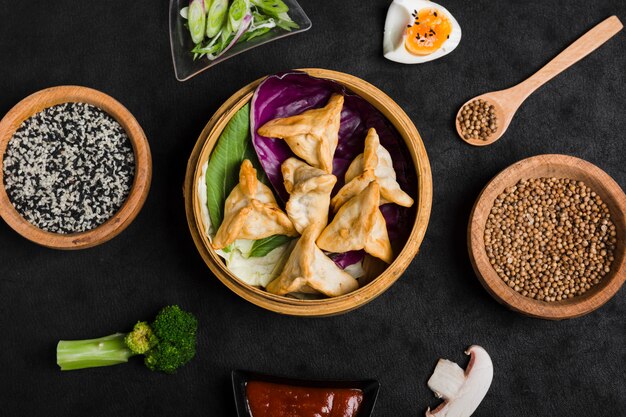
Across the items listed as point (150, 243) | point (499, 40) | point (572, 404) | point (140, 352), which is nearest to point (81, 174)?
point (150, 243)

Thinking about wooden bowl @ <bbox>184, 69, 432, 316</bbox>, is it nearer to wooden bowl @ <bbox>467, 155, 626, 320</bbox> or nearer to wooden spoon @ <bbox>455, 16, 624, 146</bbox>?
wooden bowl @ <bbox>467, 155, 626, 320</bbox>

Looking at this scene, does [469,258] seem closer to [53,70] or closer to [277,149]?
[277,149]

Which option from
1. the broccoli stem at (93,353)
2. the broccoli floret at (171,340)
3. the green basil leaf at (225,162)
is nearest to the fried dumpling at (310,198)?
the green basil leaf at (225,162)

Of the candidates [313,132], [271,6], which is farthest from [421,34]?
[313,132]

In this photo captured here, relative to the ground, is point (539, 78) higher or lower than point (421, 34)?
lower

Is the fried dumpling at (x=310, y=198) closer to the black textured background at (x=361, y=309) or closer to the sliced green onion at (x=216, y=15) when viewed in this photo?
the black textured background at (x=361, y=309)

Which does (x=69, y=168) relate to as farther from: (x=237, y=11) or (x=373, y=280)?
(x=373, y=280)
